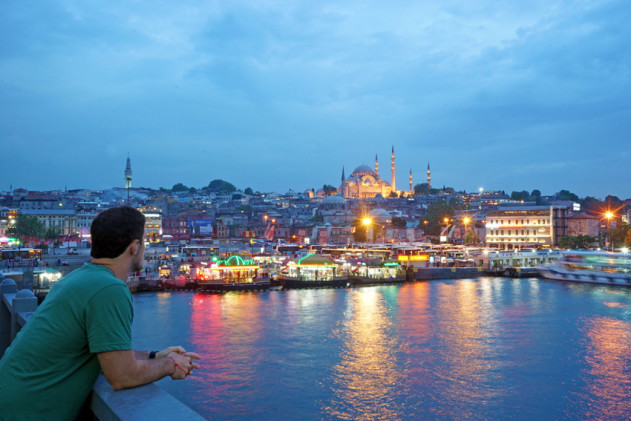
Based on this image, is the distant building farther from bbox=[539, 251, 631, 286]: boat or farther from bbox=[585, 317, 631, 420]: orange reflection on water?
bbox=[585, 317, 631, 420]: orange reflection on water

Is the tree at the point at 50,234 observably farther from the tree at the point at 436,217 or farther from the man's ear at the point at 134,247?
the man's ear at the point at 134,247

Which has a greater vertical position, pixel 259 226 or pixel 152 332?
pixel 259 226

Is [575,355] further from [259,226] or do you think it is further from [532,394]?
[259,226]


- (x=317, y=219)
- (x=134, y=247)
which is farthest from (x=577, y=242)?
(x=134, y=247)

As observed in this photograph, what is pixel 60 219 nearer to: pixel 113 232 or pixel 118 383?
pixel 113 232

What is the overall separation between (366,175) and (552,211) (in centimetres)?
5882

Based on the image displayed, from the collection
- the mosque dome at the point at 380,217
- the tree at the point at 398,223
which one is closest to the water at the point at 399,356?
the tree at the point at 398,223

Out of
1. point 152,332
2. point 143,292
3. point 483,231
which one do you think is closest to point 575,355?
point 152,332

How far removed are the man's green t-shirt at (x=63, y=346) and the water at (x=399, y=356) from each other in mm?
8498

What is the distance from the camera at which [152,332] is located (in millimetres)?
15883

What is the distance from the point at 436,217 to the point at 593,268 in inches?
1183

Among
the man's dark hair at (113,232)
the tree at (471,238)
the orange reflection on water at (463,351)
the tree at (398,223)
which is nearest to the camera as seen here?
the man's dark hair at (113,232)

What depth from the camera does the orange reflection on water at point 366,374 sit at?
9.64 metres

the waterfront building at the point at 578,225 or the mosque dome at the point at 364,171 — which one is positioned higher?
the mosque dome at the point at 364,171
